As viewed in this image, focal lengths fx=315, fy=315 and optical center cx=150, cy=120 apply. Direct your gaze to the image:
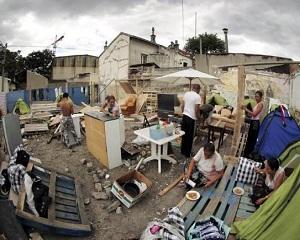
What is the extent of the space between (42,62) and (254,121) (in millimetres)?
33060

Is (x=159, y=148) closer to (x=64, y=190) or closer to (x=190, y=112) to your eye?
(x=190, y=112)

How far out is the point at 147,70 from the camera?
68.4 feet

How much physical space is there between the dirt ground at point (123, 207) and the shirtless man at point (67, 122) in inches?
19.2

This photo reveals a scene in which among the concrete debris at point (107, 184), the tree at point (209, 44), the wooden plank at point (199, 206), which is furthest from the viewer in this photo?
the tree at point (209, 44)

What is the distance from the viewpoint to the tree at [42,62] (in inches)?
1384

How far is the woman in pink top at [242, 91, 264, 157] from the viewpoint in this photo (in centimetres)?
705

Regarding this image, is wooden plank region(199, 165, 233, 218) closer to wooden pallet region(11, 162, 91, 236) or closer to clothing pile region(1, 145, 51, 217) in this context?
wooden pallet region(11, 162, 91, 236)

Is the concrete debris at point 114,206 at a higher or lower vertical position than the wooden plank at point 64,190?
lower

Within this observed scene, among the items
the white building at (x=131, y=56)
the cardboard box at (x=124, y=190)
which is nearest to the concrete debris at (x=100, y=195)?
the cardboard box at (x=124, y=190)

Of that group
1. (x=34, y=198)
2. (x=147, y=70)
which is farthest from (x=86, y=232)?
(x=147, y=70)

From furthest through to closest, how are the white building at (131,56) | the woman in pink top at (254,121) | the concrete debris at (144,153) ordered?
the white building at (131,56), the concrete debris at (144,153), the woman in pink top at (254,121)

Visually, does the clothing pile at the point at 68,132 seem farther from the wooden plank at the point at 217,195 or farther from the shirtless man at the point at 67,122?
the wooden plank at the point at 217,195

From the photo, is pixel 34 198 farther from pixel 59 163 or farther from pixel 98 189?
pixel 59 163

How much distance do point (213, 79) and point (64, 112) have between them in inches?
167
